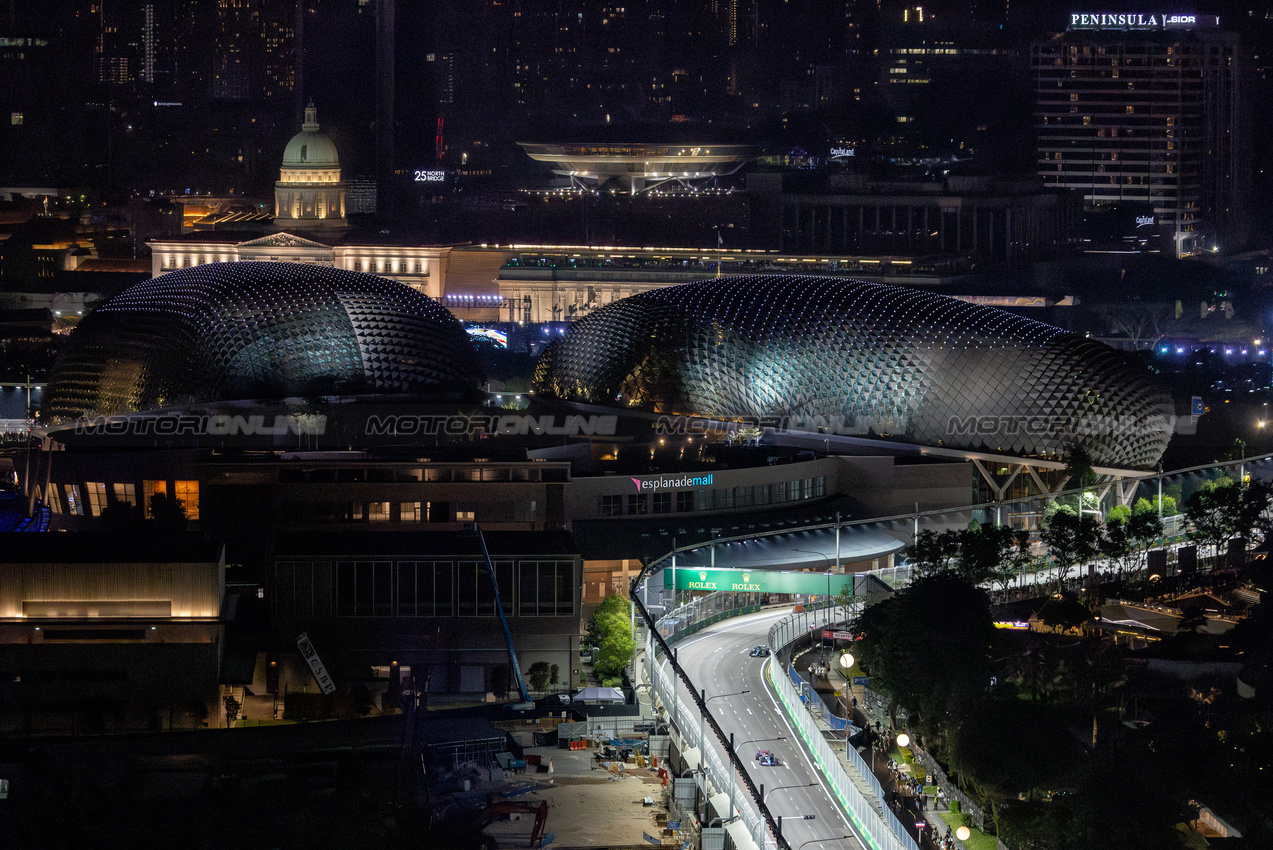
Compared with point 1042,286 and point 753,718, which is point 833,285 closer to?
point 753,718


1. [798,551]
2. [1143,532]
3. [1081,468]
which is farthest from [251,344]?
[1143,532]

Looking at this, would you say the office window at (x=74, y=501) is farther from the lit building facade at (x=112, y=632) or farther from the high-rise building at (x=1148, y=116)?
the high-rise building at (x=1148, y=116)

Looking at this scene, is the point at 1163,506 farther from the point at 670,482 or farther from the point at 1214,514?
the point at 670,482

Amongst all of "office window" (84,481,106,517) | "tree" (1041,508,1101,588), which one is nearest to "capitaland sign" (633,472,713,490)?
"tree" (1041,508,1101,588)

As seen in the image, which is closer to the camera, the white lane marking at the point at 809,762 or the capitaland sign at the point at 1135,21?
the white lane marking at the point at 809,762

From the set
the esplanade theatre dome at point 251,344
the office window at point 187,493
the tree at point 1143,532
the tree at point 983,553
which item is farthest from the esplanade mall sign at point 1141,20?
the office window at point 187,493

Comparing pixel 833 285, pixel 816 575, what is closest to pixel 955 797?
pixel 816 575
